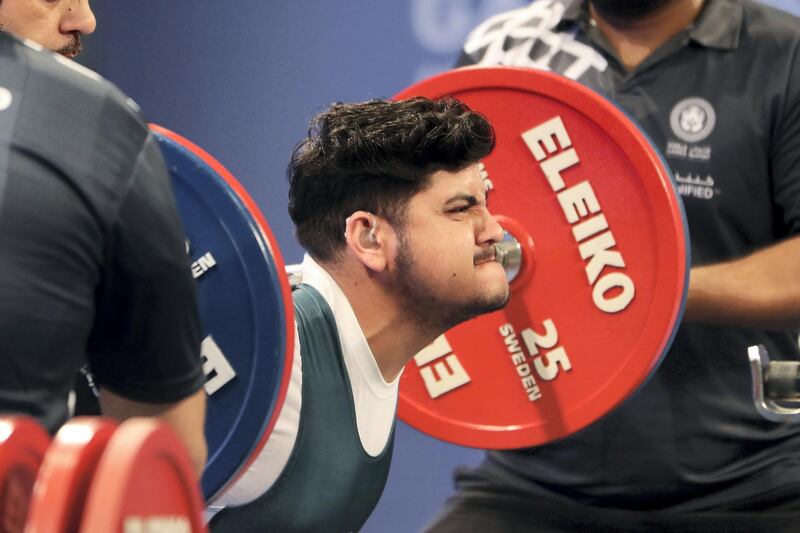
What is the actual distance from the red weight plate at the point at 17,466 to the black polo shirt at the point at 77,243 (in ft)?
0.49

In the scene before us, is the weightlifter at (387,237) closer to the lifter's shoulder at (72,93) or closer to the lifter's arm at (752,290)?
the lifter's arm at (752,290)

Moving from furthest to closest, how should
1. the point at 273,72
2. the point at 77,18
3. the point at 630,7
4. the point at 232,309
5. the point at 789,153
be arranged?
the point at 273,72 < the point at 630,7 < the point at 789,153 < the point at 232,309 < the point at 77,18

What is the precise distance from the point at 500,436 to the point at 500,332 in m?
0.17

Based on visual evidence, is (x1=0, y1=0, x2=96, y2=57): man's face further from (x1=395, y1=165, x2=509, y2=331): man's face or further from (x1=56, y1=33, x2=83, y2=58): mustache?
(x1=395, y1=165, x2=509, y2=331): man's face

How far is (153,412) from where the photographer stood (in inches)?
44.8

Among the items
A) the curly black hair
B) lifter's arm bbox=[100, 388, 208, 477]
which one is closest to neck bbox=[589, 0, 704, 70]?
the curly black hair

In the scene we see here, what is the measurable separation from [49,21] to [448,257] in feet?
2.61

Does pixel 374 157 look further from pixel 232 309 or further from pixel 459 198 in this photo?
pixel 232 309

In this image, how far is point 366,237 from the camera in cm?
187

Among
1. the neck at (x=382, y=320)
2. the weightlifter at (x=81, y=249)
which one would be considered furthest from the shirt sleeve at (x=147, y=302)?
the neck at (x=382, y=320)

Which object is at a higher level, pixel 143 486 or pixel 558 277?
pixel 143 486

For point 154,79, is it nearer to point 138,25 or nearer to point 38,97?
point 138,25

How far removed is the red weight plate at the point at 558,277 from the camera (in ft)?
6.19

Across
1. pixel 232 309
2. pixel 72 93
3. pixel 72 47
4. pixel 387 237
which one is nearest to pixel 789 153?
pixel 387 237
